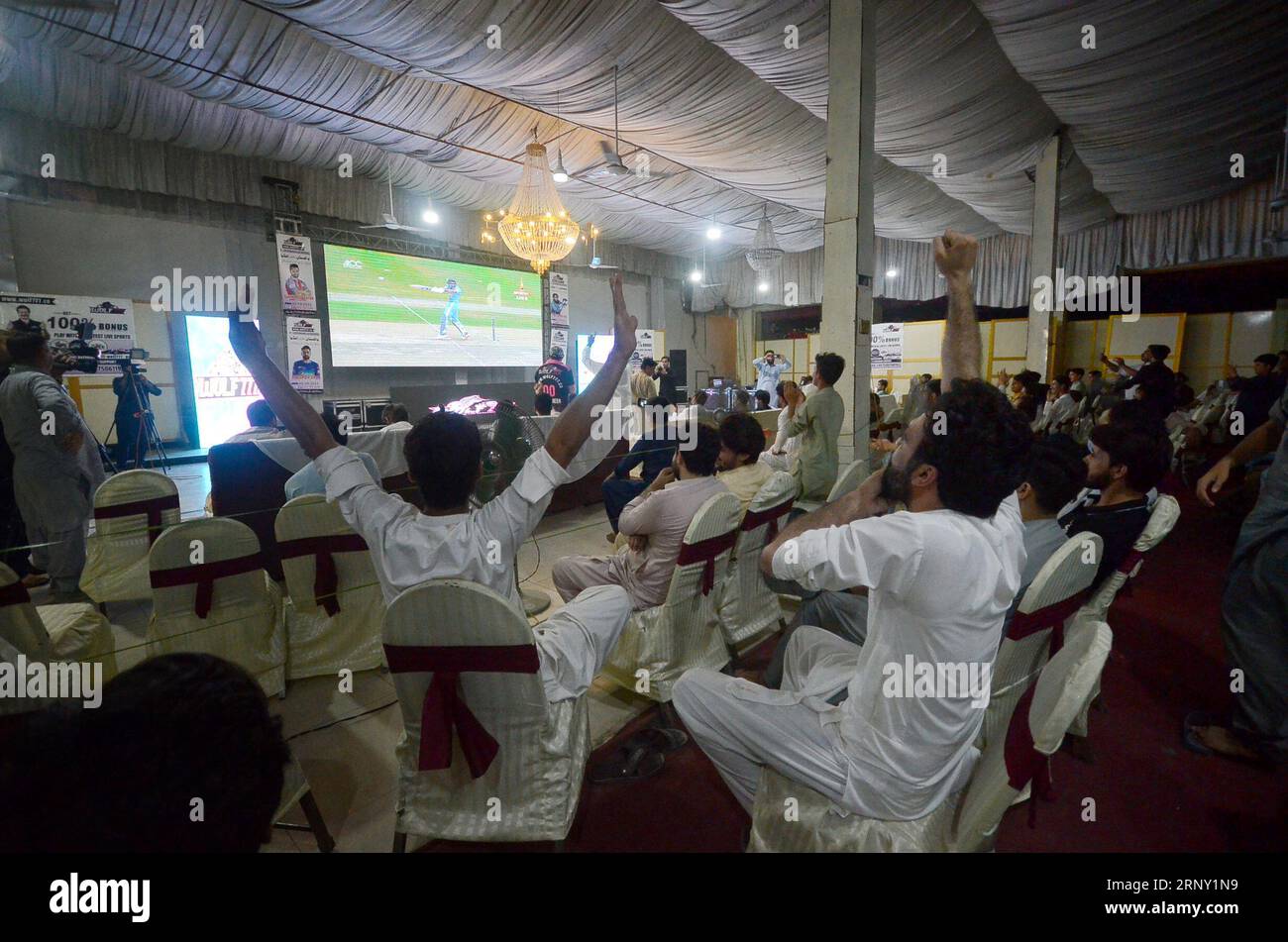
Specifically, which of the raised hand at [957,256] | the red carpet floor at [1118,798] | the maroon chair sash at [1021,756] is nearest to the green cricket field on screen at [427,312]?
the red carpet floor at [1118,798]

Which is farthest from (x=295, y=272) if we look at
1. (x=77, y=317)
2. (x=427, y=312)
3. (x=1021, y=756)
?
(x=1021, y=756)

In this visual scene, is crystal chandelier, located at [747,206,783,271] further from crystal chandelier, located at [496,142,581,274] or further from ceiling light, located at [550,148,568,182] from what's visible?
ceiling light, located at [550,148,568,182]

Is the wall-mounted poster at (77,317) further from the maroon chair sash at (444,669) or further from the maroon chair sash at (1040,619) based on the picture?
the maroon chair sash at (1040,619)

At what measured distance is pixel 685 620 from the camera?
2184mm

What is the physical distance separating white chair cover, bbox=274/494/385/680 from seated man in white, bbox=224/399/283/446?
1.40 metres

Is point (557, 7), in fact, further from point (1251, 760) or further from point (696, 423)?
point (1251, 760)

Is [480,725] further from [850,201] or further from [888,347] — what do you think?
[888,347]

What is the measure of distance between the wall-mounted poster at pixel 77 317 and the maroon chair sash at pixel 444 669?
8.09m

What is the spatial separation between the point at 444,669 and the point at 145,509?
231cm

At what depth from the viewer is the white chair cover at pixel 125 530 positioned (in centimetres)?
265

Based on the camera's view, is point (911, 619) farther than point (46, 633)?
No

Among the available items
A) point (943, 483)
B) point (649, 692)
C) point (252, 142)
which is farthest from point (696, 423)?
point (252, 142)

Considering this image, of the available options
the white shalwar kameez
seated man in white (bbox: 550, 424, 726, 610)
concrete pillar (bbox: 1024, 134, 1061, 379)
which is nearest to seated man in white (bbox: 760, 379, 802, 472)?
seated man in white (bbox: 550, 424, 726, 610)

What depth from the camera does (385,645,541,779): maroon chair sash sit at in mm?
1273
